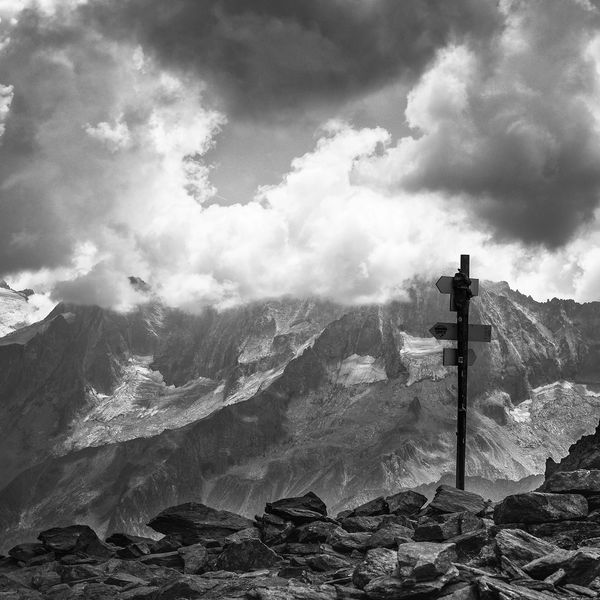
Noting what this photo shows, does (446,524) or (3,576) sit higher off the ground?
(446,524)

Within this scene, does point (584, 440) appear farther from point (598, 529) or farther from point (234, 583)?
point (234, 583)

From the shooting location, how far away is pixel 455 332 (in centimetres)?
2988

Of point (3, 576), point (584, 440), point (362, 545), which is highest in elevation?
point (584, 440)

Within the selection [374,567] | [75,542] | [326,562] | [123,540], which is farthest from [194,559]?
[374,567]

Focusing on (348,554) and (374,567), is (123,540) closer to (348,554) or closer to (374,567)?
(348,554)

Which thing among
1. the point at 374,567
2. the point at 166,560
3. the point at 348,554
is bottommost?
Result: the point at 166,560

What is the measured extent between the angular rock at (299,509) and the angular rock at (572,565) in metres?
10.3

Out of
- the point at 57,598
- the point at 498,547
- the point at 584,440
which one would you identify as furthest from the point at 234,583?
the point at 584,440

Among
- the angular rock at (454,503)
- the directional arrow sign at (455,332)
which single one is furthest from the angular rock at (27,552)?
the directional arrow sign at (455,332)

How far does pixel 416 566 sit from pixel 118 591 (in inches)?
355

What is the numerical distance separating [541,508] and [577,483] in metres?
1.84

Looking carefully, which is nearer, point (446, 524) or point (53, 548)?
point (446, 524)

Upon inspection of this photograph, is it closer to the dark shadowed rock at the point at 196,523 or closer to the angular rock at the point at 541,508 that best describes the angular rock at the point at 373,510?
the dark shadowed rock at the point at 196,523

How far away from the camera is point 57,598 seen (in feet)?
79.5
